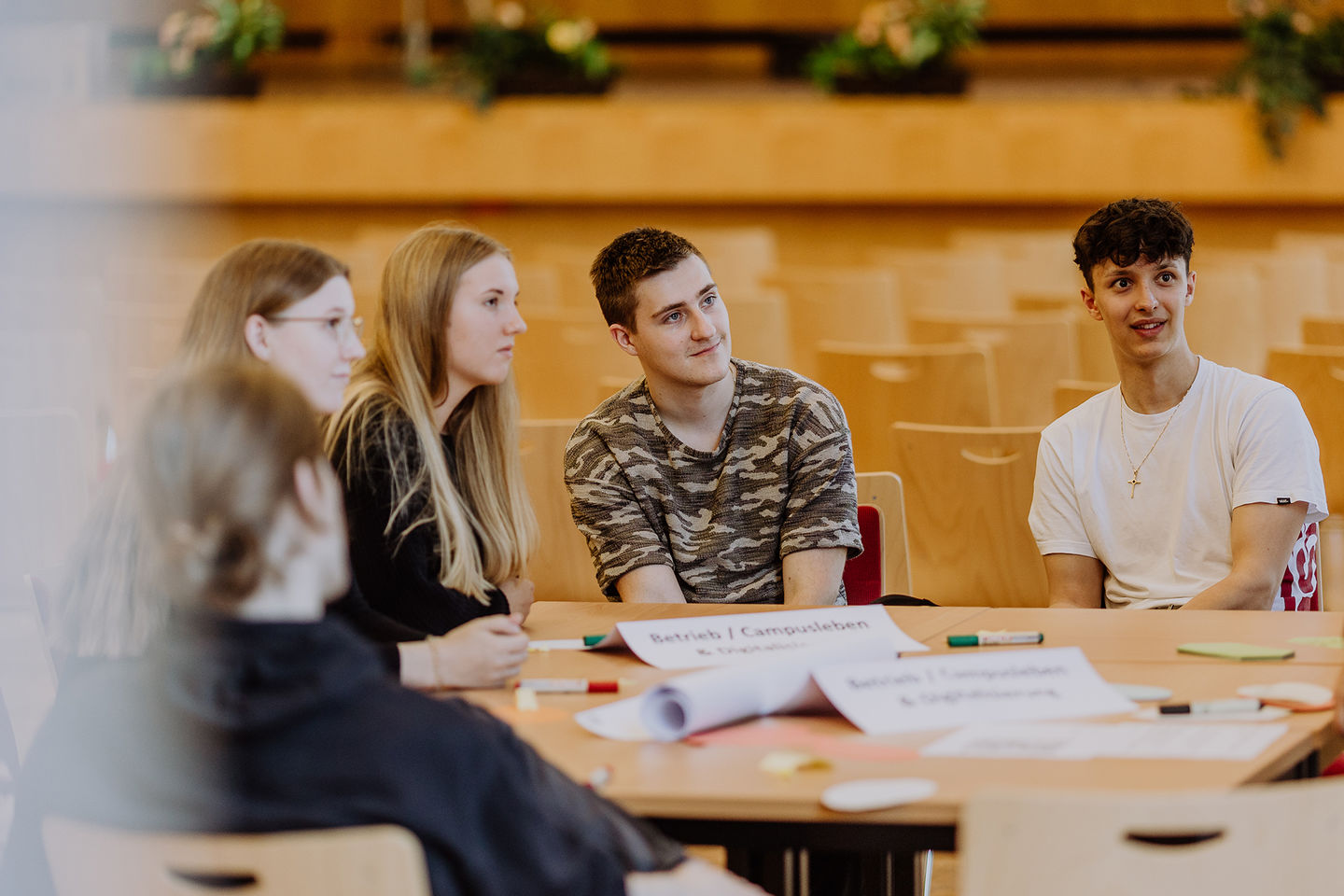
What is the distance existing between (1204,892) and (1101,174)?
781cm

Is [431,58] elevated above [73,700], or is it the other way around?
[431,58]

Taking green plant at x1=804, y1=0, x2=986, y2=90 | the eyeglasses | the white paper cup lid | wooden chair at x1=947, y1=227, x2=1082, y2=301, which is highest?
green plant at x1=804, y1=0, x2=986, y2=90

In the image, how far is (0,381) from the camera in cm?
399

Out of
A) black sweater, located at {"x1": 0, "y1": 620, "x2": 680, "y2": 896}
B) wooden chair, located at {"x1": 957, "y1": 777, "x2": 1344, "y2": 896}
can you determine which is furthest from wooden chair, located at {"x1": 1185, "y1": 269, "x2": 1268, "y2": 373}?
black sweater, located at {"x1": 0, "y1": 620, "x2": 680, "y2": 896}

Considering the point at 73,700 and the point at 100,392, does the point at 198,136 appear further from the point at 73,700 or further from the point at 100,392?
the point at 73,700

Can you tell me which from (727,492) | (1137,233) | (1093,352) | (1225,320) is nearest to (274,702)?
(727,492)

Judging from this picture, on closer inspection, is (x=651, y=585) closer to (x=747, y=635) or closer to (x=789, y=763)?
(x=747, y=635)

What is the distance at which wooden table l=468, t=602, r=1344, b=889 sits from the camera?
1.40 m

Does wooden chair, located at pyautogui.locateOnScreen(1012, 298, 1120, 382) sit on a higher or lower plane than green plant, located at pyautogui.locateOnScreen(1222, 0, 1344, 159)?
lower

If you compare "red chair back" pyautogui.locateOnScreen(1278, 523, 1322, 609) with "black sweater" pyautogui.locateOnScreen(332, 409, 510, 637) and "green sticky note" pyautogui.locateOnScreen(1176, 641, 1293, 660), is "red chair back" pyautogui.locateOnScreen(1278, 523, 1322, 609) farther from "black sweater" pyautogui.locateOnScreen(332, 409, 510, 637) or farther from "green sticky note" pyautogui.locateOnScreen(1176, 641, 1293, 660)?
"black sweater" pyautogui.locateOnScreen(332, 409, 510, 637)

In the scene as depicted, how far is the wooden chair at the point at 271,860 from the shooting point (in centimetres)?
117

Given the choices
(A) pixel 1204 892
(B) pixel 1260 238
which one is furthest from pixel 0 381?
(B) pixel 1260 238

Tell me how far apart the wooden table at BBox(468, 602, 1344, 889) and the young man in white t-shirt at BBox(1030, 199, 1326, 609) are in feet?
1.47

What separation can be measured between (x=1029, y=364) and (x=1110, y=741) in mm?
3078
